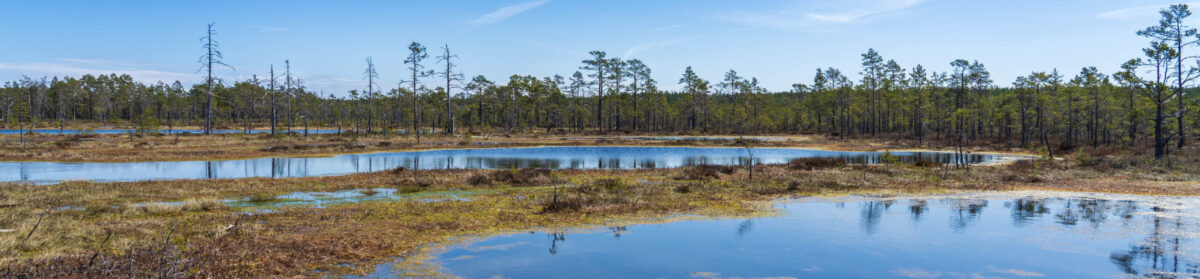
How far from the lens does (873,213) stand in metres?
18.5

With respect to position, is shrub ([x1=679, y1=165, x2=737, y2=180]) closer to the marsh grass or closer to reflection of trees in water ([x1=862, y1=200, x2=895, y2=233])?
the marsh grass

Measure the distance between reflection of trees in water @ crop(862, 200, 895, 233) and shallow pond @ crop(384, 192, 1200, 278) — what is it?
6cm

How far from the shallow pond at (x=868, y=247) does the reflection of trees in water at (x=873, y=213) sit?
6cm

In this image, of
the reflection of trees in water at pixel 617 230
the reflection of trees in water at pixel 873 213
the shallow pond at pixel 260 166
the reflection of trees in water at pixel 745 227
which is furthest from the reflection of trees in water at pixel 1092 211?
the shallow pond at pixel 260 166

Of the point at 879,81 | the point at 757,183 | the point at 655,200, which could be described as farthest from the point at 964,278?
the point at 879,81

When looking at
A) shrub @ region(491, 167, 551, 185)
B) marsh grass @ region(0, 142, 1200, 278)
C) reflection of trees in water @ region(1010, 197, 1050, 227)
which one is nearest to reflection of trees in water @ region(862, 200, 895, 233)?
marsh grass @ region(0, 142, 1200, 278)

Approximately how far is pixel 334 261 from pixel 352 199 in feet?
32.6

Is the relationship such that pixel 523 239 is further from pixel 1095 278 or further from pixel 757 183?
pixel 757 183

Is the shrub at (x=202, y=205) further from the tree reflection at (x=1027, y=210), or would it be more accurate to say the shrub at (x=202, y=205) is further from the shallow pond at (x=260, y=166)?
the tree reflection at (x=1027, y=210)

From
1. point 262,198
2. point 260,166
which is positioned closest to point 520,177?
point 262,198

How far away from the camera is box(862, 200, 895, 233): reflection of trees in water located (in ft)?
52.5

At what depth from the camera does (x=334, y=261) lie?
11234 millimetres

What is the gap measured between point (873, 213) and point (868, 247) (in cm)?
556

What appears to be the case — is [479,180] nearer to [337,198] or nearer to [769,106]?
[337,198]
